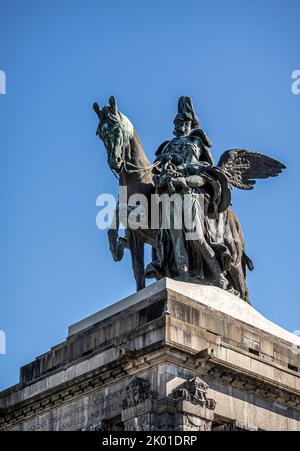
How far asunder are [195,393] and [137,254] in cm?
728

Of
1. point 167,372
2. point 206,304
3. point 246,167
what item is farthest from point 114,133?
point 167,372

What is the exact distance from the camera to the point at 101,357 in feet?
102

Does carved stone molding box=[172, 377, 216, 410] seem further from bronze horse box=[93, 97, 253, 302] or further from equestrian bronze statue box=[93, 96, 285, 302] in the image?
bronze horse box=[93, 97, 253, 302]

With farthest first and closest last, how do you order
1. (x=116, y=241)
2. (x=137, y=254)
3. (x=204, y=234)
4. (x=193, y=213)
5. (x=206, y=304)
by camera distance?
(x=116, y=241) < (x=137, y=254) < (x=204, y=234) < (x=193, y=213) < (x=206, y=304)

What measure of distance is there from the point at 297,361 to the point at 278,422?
2.53 meters

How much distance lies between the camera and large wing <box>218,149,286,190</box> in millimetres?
37312

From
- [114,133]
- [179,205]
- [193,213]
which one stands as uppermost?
[114,133]

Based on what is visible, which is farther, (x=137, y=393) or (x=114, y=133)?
(x=114, y=133)

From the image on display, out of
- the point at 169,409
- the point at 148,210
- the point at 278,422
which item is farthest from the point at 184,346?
the point at 148,210

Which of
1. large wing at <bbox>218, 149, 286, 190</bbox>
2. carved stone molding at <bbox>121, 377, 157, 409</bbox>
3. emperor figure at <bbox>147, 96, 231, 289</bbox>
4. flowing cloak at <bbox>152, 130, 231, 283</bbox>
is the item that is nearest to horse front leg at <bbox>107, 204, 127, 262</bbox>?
emperor figure at <bbox>147, 96, 231, 289</bbox>

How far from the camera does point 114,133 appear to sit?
34.3 metres

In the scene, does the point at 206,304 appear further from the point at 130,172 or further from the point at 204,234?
the point at 130,172

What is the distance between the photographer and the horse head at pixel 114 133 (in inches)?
1351

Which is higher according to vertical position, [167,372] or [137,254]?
[137,254]
